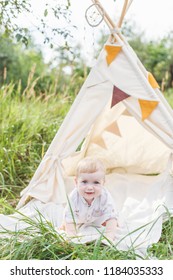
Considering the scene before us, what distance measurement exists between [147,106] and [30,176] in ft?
4.54

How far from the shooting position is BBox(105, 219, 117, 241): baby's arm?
10.2ft

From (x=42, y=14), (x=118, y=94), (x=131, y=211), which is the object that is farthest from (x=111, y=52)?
(x=131, y=211)

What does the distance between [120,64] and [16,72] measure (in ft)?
18.4

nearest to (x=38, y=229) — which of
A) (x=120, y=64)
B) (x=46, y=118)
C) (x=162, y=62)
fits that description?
(x=120, y=64)

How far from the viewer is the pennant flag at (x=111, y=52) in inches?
140

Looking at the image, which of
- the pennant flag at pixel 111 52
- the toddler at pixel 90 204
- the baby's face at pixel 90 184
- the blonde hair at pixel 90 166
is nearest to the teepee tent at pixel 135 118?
the pennant flag at pixel 111 52

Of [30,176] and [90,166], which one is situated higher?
[90,166]

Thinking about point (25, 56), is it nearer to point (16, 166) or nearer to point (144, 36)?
point (144, 36)

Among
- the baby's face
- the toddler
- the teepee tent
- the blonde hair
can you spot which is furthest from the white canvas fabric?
the blonde hair

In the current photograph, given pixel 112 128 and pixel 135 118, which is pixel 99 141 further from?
pixel 135 118

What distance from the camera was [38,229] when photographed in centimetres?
307

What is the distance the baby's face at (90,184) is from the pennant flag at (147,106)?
60cm

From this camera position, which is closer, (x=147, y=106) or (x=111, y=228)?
(x=111, y=228)

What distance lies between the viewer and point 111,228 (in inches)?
125
